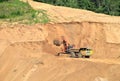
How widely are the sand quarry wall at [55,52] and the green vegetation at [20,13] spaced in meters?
0.85

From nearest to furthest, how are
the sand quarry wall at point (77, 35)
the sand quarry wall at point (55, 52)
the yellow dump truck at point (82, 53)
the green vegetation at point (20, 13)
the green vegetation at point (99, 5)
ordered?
the sand quarry wall at point (55, 52) → the yellow dump truck at point (82, 53) → the sand quarry wall at point (77, 35) → the green vegetation at point (20, 13) → the green vegetation at point (99, 5)

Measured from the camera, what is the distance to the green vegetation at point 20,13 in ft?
98.4

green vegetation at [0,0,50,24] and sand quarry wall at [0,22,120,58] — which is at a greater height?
green vegetation at [0,0,50,24]

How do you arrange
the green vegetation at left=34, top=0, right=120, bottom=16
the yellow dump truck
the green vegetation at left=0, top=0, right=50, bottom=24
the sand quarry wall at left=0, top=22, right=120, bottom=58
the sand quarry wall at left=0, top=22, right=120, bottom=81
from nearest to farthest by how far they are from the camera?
the sand quarry wall at left=0, top=22, right=120, bottom=81 < the yellow dump truck < the sand quarry wall at left=0, top=22, right=120, bottom=58 < the green vegetation at left=0, top=0, right=50, bottom=24 < the green vegetation at left=34, top=0, right=120, bottom=16

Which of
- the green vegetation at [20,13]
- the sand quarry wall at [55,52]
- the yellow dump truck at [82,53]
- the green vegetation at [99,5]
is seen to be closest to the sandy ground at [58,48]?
the sand quarry wall at [55,52]

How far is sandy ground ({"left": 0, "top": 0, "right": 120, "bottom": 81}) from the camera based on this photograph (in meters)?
23.0

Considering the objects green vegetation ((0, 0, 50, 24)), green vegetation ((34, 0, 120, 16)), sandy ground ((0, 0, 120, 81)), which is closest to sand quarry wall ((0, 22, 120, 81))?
sandy ground ((0, 0, 120, 81))

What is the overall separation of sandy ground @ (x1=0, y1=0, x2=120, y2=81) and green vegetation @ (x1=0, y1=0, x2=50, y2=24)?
2.10 ft

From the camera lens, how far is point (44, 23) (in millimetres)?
29797

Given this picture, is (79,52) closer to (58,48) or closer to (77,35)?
(58,48)

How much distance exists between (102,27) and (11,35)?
22.6 feet

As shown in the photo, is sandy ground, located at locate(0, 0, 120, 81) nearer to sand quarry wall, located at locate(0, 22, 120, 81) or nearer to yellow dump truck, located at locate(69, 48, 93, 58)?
sand quarry wall, located at locate(0, 22, 120, 81)

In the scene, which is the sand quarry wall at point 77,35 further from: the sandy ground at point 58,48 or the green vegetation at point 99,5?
the green vegetation at point 99,5

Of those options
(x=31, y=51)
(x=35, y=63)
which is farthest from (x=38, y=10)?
(x=35, y=63)
